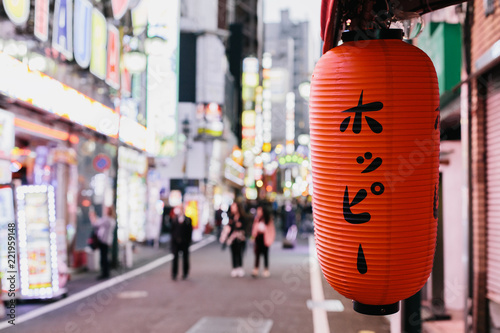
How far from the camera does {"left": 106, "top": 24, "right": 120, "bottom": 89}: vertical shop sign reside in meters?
17.7

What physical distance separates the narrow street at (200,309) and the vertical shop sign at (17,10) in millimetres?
6403

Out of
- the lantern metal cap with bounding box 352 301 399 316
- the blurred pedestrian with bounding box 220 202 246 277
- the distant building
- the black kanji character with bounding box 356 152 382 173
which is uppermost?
the distant building

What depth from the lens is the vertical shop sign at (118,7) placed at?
17.5m

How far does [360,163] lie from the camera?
3.03 metres

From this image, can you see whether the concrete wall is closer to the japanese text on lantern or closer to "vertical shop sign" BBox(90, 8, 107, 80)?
the japanese text on lantern

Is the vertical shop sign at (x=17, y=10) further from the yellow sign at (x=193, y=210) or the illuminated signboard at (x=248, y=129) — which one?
the illuminated signboard at (x=248, y=129)

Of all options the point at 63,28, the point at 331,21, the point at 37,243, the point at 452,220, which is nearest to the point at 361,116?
the point at 331,21

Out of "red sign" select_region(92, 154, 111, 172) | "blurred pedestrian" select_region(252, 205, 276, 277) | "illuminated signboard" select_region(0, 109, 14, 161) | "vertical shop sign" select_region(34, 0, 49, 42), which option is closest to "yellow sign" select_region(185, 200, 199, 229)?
"red sign" select_region(92, 154, 111, 172)

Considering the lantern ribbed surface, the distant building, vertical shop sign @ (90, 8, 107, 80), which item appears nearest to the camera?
the lantern ribbed surface

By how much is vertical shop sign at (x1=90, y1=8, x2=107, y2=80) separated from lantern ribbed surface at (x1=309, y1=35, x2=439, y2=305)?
14.4m

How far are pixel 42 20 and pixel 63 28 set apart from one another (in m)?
1.18

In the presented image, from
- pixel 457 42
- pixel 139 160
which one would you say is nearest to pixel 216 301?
pixel 457 42

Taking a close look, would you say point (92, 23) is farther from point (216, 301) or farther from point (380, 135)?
point (380, 135)

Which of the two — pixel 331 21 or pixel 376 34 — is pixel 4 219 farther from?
pixel 376 34
